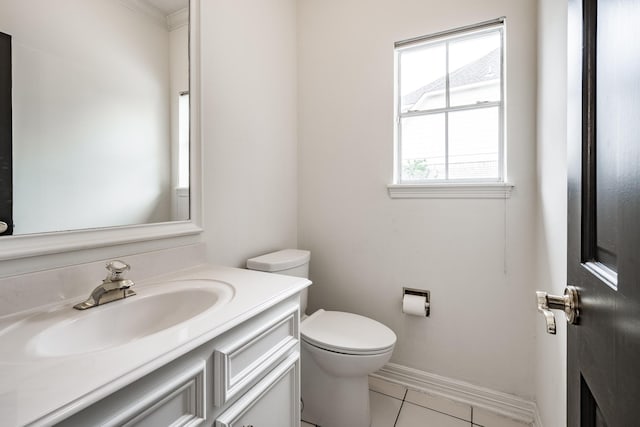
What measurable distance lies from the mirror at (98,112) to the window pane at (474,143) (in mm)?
1416

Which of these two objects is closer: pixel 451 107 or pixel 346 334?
pixel 346 334

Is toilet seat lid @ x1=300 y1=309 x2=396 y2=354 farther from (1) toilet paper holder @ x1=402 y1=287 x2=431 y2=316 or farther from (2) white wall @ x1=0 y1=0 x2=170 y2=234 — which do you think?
(2) white wall @ x1=0 y1=0 x2=170 y2=234

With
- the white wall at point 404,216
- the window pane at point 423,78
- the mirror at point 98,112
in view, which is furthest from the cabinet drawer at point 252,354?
the window pane at point 423,78

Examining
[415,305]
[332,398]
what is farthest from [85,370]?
[415,305]

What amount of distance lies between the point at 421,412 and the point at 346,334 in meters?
0.63

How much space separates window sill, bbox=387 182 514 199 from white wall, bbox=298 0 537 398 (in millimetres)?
37

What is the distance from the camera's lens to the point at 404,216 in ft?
5.69

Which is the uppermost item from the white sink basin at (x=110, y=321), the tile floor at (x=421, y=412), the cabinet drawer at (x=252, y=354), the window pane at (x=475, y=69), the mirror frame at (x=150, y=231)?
the window pane at (x=475, y=69)

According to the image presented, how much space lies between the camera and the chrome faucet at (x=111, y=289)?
33.3 inches

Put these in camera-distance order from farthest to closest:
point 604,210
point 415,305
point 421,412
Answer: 1. point 415,305
2. point 421,412
3. point 604,210

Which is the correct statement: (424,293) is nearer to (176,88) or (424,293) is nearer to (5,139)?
(176,88)

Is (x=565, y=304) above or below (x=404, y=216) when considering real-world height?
below

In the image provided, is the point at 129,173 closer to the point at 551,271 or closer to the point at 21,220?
the point at 21,220

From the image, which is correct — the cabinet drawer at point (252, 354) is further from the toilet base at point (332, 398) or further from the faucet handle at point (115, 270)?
the toilet base at point (332, 398)
